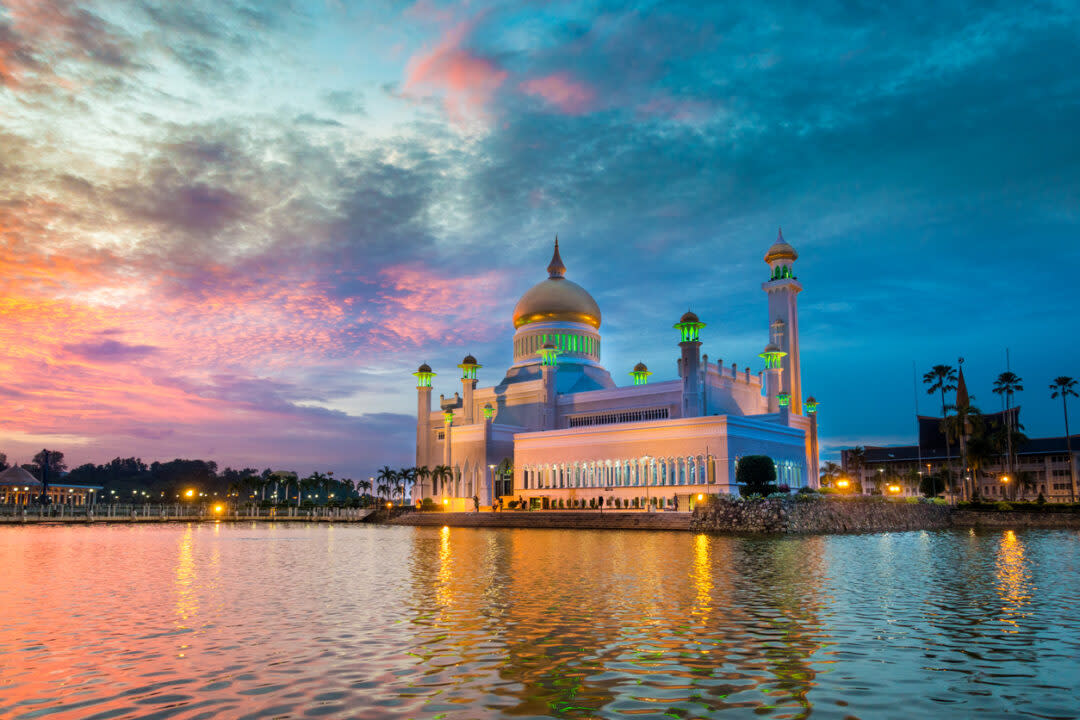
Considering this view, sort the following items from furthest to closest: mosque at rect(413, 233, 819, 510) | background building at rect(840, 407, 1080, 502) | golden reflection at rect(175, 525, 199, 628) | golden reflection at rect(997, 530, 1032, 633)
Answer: background building at rect(840, 407, 1080, 502) → mosque at rect(413, 233, 819, 510) → golden reflection at rect(175, 525, 199, 628) → golden reflection at rect(997, 530, 1032, 633)

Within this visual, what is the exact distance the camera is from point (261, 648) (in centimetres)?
1098

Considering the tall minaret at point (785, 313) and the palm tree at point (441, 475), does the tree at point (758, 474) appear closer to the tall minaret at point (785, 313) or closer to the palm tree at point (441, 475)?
the tall minaret at point (785, 313)

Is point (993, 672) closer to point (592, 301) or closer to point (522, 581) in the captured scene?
point (522, 581)

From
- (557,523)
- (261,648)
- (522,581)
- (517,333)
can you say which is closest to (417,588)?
(522,581)

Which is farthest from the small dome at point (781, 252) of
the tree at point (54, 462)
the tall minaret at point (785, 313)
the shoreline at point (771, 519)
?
the tree at point (54, 462)

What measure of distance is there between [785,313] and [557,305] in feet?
73.6

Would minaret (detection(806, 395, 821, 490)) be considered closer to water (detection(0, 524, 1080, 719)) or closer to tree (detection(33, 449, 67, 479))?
water (detection(0, 524, 1080, 719))

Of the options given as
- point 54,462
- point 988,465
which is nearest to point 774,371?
point 988,465

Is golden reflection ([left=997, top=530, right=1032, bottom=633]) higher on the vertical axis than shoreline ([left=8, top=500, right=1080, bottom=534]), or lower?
higher

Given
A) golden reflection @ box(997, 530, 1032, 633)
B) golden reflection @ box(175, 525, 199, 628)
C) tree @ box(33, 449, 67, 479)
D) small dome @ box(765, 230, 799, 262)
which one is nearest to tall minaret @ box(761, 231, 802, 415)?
small dome @ box(765, 230, 799, 262)

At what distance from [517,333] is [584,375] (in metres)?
9.32

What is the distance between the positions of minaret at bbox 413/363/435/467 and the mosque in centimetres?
12

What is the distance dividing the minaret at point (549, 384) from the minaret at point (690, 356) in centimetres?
1552

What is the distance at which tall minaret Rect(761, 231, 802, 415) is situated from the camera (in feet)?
255
